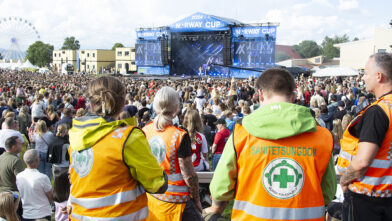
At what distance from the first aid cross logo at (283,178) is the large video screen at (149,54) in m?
37.0

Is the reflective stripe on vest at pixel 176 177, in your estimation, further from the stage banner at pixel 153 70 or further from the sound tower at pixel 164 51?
the stage banner at pixel 153 70

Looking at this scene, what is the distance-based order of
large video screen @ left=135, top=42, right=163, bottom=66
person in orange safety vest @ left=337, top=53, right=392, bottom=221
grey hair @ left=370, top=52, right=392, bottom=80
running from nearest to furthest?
person in orange safety vest @ left=337, top=53, right=392, bottom=221 < grey hair @ left=370, top=52, right=392, bottom=80 < large video screen @ left=135, top=42, right=163, bottom=66

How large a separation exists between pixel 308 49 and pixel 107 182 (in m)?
131

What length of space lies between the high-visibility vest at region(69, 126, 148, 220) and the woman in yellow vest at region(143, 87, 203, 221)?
68 cm

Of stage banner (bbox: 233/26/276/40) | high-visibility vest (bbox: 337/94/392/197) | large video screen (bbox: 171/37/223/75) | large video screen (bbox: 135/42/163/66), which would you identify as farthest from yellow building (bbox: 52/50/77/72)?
high-visibility vest (bbox: 337/94/392/197)

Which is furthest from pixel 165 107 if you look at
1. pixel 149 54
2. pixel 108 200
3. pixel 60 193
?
pixel 149 54

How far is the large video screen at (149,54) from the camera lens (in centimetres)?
3828

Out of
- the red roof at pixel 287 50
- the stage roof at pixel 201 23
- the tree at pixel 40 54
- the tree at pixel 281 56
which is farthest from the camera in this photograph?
the tree at pixel 40 54

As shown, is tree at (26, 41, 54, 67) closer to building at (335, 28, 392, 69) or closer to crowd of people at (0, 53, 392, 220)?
building at (335, 28, 392, 69)

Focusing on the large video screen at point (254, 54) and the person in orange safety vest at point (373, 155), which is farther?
the large video screen at point (254, 54)

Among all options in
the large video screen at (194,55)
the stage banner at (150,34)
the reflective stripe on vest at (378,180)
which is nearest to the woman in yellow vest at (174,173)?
the reflective stripe on vest at (378,180)

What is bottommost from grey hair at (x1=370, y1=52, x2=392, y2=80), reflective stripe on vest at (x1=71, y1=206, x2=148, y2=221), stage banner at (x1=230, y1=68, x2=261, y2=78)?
reflective stripe on vest at (x1=71, y1=206, x2=148, y2=221)

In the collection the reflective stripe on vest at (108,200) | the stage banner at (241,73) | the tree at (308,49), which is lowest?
the reflective stripe on vest at (108,200)

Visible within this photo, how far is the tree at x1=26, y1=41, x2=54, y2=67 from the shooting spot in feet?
314
